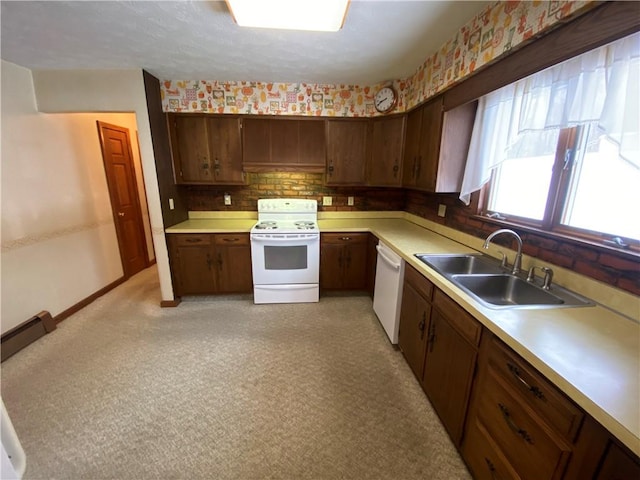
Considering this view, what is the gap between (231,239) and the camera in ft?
9.74

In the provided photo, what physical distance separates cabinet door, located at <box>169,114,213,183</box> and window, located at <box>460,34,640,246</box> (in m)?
2.74

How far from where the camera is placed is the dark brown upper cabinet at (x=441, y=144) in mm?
2107

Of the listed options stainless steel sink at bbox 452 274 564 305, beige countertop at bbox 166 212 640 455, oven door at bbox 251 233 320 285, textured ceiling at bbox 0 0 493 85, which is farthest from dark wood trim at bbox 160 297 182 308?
stainless steel sink at bbox 452 274 564 305

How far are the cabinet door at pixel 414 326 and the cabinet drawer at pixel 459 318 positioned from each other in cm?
15

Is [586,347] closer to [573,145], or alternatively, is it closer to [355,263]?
[573,145]

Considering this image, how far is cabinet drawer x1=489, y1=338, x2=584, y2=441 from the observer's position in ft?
2.61

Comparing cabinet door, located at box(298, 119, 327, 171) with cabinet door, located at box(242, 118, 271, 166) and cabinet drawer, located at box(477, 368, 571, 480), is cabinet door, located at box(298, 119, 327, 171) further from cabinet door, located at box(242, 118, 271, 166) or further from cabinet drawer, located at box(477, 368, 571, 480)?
cabinet drawer, located at box(477, 368, 571, 480)

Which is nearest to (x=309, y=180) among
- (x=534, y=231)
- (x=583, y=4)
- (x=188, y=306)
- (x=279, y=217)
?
(x=279, y=217)

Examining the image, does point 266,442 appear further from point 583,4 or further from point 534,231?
point 583,4

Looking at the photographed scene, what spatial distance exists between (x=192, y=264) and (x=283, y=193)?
1.40 meters

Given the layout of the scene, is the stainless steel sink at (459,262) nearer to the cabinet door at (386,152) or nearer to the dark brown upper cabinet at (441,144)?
the dark brown upper cabinet at (441,144)

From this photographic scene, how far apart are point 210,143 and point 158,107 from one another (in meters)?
0.60

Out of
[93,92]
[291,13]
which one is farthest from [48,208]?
[291,13]

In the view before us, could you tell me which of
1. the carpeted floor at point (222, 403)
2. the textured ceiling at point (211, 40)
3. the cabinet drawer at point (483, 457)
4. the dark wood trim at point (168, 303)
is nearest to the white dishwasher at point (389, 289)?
the carpeted floor at point (222, 403)
